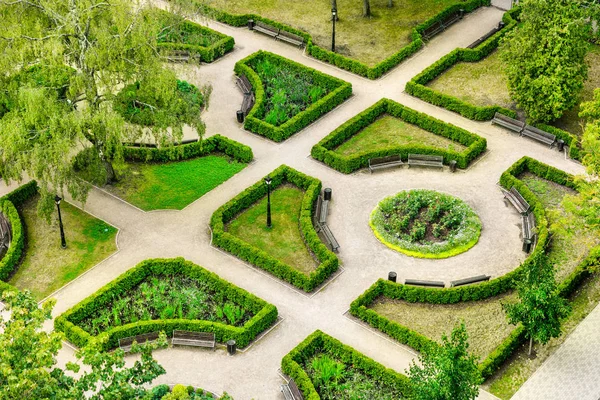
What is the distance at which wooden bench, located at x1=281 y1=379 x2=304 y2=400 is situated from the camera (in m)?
31.3

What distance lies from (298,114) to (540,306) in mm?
18548

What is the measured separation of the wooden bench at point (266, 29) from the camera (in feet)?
174

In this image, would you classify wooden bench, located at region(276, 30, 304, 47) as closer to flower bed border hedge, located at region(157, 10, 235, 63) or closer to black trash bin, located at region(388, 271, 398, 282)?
flower bed border hedge, located at region(157, 10, 235, 63)

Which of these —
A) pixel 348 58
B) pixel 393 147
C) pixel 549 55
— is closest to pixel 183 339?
pixel 393 147

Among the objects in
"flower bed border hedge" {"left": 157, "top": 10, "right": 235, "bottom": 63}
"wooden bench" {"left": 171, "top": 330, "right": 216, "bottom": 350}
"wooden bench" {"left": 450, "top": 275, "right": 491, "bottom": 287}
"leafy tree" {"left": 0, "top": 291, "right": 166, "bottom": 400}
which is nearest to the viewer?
"leafy tree" {"left": 0, "top": 291, "right": 166, "bottom": 400}

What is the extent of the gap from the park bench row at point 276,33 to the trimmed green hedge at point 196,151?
11.4 m

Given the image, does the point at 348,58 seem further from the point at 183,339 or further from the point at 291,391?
the point at 291,391

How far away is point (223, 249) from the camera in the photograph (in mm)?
→ 38500

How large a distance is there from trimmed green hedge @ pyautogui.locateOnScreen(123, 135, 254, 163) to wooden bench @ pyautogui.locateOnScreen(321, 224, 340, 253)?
673 centimetres

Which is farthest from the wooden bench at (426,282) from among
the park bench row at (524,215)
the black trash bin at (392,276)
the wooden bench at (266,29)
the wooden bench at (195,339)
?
the wooden bench at (266,29)

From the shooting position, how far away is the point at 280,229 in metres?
39.8

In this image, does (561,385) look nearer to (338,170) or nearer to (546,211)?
(546,211)

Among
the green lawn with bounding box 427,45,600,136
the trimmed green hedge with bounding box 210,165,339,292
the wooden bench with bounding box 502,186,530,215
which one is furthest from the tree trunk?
the wooden bench with bounding box 502,186,530,215

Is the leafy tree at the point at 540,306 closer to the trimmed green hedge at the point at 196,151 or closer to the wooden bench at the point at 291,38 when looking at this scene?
the trimmed green hedge at the point at 196,151
